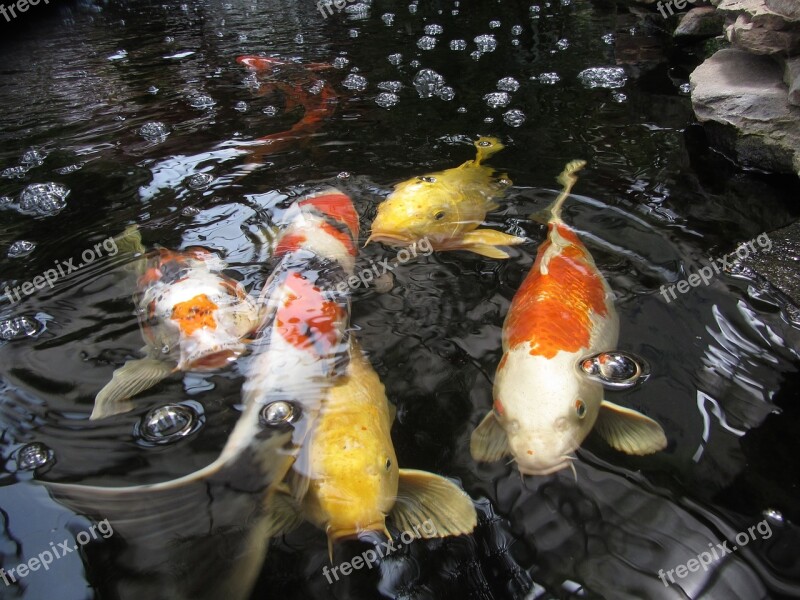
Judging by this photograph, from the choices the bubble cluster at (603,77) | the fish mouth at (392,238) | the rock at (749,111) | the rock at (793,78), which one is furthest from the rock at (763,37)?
the fish mouth at (392,238)

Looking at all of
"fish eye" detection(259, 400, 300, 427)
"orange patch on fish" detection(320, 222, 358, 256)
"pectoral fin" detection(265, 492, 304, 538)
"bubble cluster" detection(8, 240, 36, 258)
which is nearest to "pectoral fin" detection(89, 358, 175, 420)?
"fish eye" detection(259, 400, 300, 427)

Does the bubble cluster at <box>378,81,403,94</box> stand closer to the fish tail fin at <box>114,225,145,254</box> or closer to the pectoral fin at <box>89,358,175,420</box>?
the fish tail fin at <box>114,225,145,254</box>

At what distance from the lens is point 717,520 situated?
1654 mm

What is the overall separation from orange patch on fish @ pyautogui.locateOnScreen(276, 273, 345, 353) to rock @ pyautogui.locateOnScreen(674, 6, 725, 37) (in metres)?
5.82

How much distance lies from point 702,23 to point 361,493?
6588 millimetres

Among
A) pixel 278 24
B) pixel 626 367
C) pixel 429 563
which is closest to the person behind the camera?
pixel 429 563

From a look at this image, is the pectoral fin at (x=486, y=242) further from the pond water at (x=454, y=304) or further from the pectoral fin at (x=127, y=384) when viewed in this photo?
the pectoral fin at (x=127, y=384)

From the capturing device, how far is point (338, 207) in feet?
10.4

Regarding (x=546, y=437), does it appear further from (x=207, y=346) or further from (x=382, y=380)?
(x=207, y=346)

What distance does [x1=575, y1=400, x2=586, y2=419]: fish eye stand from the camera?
188 cm

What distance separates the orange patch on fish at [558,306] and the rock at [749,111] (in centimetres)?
193

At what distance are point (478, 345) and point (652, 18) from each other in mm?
6903

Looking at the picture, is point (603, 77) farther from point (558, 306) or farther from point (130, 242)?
point (130, 242)

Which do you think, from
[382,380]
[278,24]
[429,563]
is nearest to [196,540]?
[429,563]
